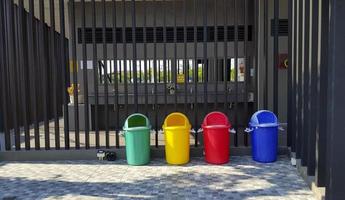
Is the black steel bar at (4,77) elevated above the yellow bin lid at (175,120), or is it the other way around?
the black steel bar at (4,77)

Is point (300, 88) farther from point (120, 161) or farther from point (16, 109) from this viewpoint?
point (16, 109)

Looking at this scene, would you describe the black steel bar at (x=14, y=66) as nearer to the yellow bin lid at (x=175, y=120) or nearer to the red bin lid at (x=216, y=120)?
the yellow bin lid at (x=175, y=120)

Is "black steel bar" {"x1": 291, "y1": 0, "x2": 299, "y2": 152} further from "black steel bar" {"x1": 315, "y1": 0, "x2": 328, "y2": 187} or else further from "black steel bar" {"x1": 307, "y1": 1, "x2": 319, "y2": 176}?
"black steel bar" {"x1": 315, "y1": 0, "x2": 328, "y2": 187}

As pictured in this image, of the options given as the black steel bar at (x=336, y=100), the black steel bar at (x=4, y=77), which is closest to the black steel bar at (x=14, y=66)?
the black steel bar at (x=4, y=77)

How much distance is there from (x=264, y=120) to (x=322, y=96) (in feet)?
6.49

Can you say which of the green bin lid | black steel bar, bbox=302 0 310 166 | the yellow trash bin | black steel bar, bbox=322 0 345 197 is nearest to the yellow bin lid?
the yellow trash bin

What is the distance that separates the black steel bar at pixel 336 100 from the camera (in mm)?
3600

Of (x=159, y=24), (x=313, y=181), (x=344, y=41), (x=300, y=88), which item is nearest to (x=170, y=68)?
(x=159, y=24)

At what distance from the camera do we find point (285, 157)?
6.32 meters

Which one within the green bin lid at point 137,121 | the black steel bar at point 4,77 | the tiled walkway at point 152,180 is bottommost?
the tiled walkway at point 152,180

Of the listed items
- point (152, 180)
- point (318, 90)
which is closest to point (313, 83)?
point (318, 90)

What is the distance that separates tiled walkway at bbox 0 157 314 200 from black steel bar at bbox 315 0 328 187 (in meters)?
0.43

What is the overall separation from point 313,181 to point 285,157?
1.72 m

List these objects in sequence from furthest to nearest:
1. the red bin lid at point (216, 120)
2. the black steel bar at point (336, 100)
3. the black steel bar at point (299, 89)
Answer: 1. the red bin lid at point (216, 120)
2. the black steel bar at point (299, 89)
3. the black steel bar at point (336, 100)
